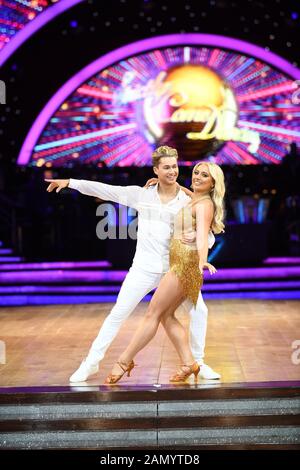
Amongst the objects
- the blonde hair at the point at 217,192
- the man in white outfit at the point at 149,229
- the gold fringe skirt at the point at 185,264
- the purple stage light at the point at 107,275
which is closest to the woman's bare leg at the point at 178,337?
the man in white outfit at the point at 149,229

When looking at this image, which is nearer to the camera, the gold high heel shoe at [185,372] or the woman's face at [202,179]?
the woman's face at [202,179]

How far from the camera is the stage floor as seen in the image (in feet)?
18.2

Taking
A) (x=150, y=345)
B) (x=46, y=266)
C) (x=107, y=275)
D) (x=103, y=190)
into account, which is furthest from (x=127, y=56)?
(x=103, y=190)

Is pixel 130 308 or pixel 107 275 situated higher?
pixel 130 308

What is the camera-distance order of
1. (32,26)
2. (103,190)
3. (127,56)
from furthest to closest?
1. (127,56)
2. (32,26)
3. (103,190)

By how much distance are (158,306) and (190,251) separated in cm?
38

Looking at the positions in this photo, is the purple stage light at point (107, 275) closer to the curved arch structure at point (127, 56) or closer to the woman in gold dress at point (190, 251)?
the woman in gold dress at point (190, 251)

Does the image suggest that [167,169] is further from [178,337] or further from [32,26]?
[32,26]

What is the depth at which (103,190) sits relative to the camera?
16.9ft

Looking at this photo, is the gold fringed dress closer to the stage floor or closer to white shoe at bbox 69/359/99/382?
the stage floor

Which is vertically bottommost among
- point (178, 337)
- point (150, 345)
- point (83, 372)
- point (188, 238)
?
point (150, 345)

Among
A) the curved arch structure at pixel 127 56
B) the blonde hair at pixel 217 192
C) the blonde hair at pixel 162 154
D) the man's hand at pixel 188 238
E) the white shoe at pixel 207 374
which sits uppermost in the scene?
the curved arch structure at pixel 127 56

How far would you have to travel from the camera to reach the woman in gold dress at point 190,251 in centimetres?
503

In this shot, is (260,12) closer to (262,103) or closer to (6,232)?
(262,103)
